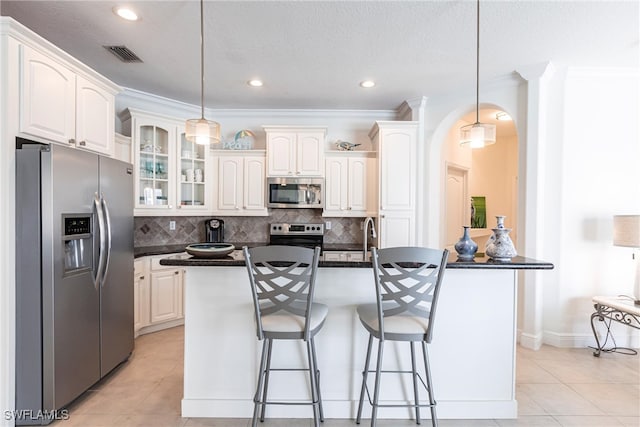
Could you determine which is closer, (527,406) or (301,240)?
(527,406)

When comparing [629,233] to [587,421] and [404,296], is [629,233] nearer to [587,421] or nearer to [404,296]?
→ [587,421]

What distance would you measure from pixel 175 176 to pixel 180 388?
2.32 m

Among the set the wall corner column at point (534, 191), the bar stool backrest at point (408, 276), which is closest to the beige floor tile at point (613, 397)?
the wall corner column at point (534, 191)

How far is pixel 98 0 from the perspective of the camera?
2.16 meters

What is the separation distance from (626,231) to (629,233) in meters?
0.03

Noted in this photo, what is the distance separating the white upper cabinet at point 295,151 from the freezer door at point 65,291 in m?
2.03

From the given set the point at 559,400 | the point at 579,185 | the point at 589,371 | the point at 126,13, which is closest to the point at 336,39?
the point at 126,13

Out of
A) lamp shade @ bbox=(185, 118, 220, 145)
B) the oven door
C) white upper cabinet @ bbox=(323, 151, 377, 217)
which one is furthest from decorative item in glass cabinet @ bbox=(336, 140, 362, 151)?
lamp shade @ bbox=(185, 118, 220, 145)

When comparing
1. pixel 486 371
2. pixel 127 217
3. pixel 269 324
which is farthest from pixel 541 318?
pixel 127 217

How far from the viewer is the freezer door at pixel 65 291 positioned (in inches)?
78.2

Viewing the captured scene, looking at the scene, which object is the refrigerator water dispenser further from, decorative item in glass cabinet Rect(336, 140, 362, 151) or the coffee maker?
decorative item in glass cabinet Rect(336, 140, 362, 151)

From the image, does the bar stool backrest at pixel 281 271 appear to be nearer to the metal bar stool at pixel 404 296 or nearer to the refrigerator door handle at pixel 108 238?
the metal bar stool at pixel 404 296

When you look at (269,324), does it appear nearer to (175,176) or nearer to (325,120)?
(175,176)

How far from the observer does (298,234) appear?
4.31 meters
